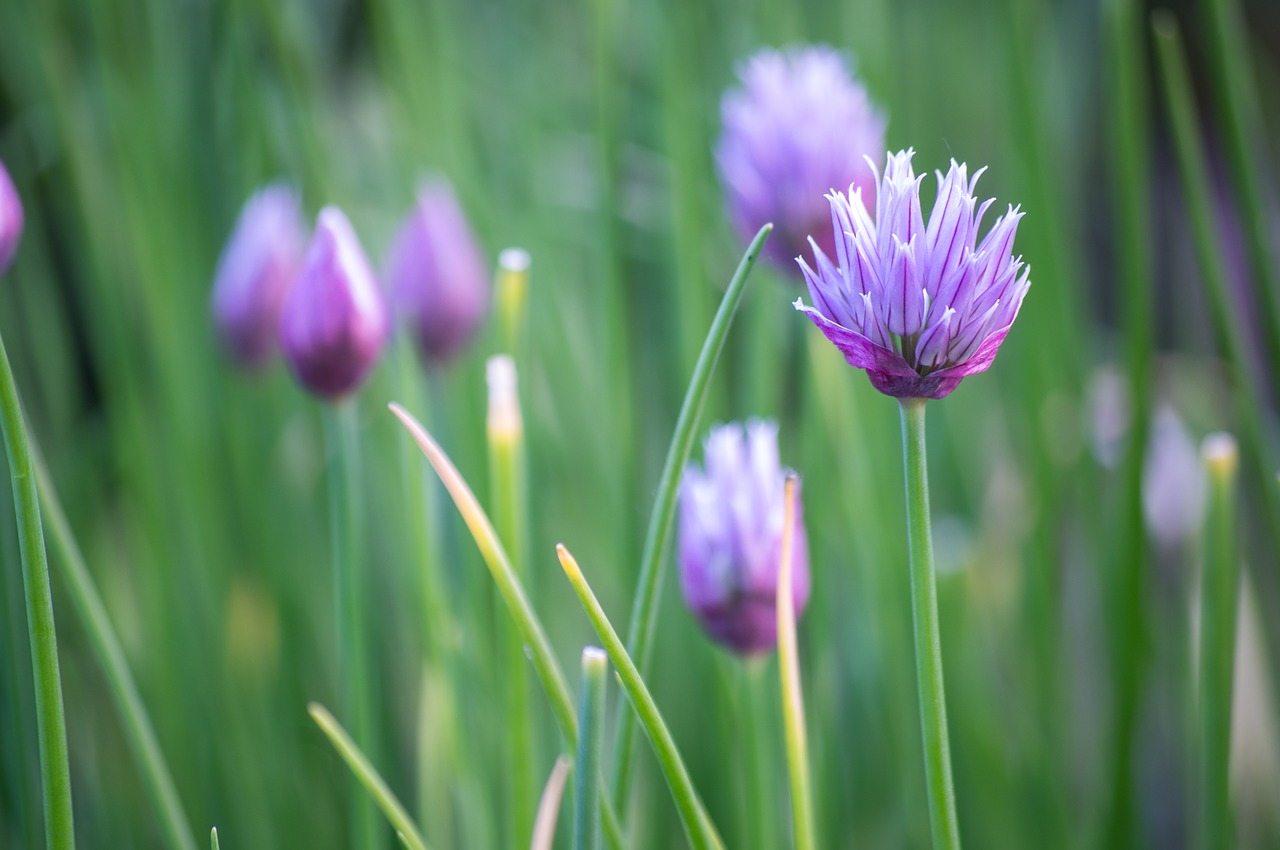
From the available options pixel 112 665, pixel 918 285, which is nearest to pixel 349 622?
pixel 112 665

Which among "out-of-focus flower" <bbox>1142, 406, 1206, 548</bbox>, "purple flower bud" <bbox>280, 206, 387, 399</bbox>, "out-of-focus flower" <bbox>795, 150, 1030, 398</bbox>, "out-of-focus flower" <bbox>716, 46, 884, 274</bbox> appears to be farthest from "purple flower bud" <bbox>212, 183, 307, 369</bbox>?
"out-of-focus flower" <bbox>1142, 406, 1206, 548</bbox>

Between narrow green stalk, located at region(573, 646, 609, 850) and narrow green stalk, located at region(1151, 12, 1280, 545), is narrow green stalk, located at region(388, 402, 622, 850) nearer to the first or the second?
narrow green stalk, located at region(573, 646, 609, 850)

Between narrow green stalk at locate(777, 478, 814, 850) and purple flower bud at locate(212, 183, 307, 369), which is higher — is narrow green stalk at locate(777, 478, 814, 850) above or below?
below

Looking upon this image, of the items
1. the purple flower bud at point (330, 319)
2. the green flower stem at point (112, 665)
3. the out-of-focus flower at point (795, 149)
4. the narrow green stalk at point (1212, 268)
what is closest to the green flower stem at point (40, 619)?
the green flower stem at point (112, 665)

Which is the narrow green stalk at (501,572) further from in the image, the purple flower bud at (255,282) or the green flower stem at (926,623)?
the purple flower bud at (255,282)

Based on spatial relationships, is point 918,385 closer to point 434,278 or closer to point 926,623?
point 926,623

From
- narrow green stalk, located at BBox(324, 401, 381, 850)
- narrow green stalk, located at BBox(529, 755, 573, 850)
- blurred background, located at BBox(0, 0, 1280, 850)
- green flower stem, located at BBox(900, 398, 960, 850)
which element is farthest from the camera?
blurred background, located at BBox(0, 0, 1280, 850)
